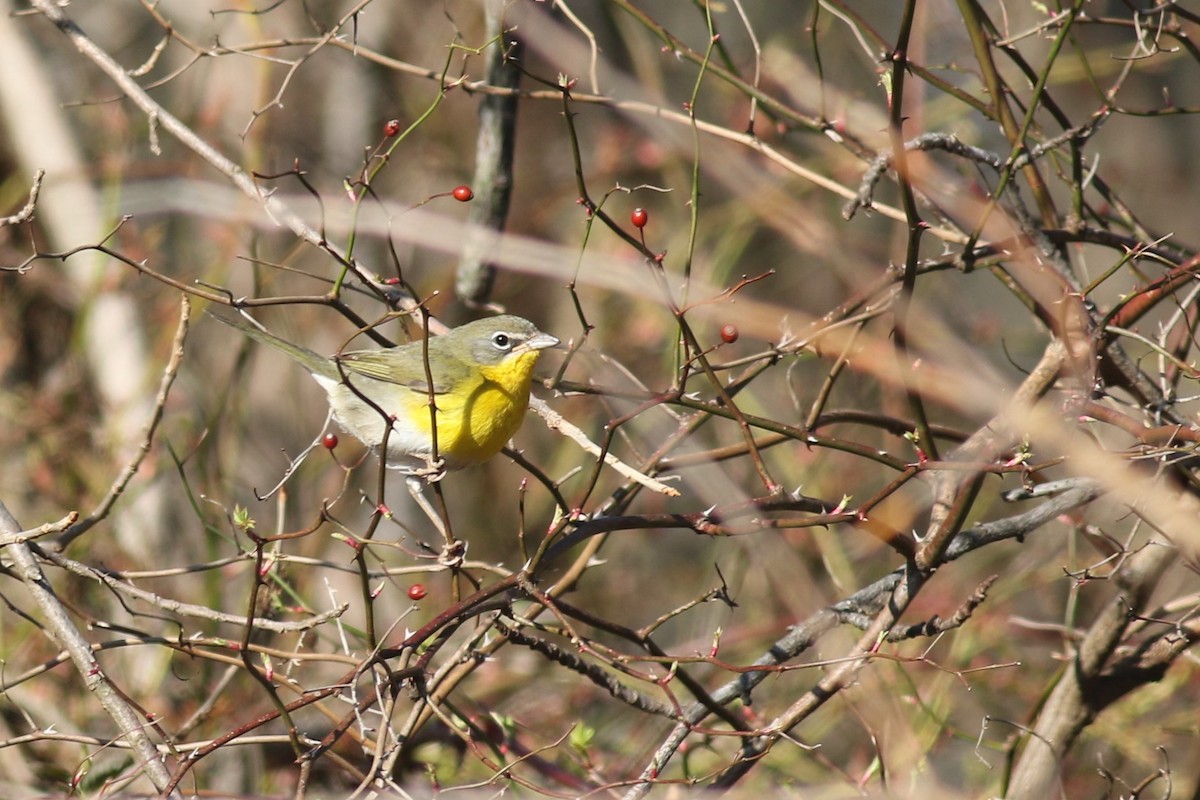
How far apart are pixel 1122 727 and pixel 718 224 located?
4084 mm

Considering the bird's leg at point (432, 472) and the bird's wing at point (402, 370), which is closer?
the bird's leg at point (432, 472)

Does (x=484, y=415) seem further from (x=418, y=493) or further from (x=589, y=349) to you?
(x=589, y=349)

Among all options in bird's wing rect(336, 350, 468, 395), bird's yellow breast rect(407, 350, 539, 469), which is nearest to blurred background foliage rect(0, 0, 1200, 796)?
bird's wing rect(336, 350, 468, 395)

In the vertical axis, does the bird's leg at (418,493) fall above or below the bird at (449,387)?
below

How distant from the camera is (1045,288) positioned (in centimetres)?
356

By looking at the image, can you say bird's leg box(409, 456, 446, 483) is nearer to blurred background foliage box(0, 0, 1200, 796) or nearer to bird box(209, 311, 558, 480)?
bird box(209, 311, 558, 480)

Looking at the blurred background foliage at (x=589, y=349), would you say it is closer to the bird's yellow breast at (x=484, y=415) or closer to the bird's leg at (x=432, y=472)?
the bird's leg at (x=432, y=472)

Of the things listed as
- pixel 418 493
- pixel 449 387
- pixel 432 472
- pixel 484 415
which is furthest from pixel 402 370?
pixel 432 472

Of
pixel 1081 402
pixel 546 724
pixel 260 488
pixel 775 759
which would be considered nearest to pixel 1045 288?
pixel 1081 402

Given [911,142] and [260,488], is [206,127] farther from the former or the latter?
[911,142]

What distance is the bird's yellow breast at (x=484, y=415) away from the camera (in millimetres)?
4461

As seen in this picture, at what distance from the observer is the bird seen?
4488mm

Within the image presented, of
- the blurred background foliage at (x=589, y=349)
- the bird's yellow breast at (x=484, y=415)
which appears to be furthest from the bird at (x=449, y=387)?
the blurred background foliage at (x=589, y=349)

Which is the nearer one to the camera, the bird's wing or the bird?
the bird
